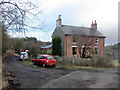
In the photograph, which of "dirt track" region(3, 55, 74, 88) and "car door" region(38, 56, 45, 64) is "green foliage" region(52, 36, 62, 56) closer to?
"car door" region(38, 56, 45, 64)

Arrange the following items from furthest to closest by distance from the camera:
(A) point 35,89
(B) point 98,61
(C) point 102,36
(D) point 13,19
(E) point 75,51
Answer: (C) point 102,36
(E) point 75,51
(B) point 98,61
(D) point 13,19
(A) point 35,89

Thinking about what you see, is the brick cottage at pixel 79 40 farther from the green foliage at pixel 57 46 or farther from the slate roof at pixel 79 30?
the green foliage at pixel 57 46

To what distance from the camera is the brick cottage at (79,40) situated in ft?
A: 98.5

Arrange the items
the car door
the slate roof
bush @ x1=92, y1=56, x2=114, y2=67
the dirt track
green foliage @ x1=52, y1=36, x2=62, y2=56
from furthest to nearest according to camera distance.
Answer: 1. the slate roof
2. green foliage @ x1=52, y1=36, x2=62, y2=56
3. the car door
4. bush @ x1=92, y1=56, x2=114, y2=67
5. the dirt track

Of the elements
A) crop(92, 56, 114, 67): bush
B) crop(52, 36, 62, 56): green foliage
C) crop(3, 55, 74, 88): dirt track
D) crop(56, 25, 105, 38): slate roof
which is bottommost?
crop(3, 55, 74, 88): dirt track

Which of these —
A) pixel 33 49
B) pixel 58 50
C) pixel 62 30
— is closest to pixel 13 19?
pixel 58 50

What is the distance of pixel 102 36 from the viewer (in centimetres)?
3669

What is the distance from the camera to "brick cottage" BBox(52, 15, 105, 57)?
30.0m

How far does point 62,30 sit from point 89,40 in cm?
657

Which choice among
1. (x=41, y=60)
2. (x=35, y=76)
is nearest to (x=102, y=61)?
(x=41, y=60)

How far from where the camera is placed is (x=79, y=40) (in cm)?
2961

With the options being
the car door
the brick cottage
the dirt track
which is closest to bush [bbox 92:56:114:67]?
the dirt track

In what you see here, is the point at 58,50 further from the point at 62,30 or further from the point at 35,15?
the point at 35,15

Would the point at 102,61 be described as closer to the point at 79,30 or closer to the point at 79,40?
the point at 79,40
